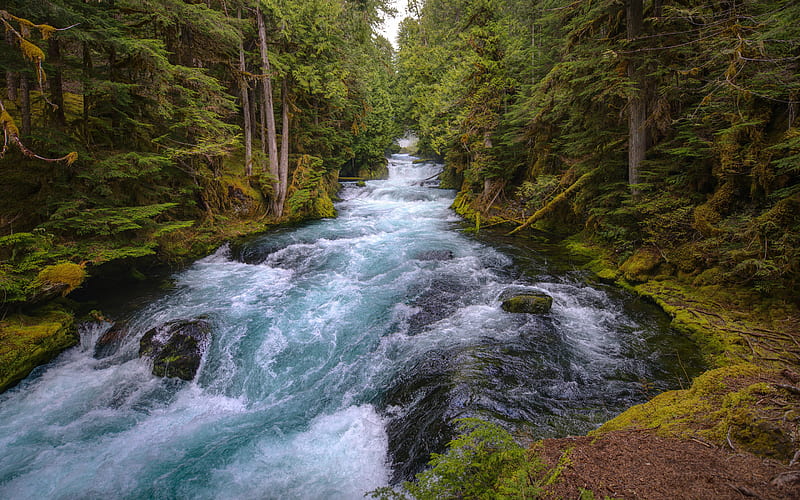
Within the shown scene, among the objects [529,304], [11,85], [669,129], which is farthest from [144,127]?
[669,129]

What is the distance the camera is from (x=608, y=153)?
9375 mm

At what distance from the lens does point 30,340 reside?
5.69 meters

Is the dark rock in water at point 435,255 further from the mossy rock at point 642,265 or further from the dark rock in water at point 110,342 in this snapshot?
the dark rock in water at point 110,342

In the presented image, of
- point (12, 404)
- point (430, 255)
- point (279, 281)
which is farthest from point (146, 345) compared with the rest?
point (430, 255)

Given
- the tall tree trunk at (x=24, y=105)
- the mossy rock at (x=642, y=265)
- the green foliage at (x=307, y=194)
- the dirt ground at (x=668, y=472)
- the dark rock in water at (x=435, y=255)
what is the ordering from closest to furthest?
the dirt ground at (x=668, y=472)
the tall tree trunk at (x=24, y=105)
the mossy rock at (x=642, y=265)
the dark rock in water at (x=435, y=255)
the green foliage at (x=307, y=194)

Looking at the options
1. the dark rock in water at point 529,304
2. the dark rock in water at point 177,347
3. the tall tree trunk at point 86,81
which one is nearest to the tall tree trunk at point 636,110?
the dark rock in water at point 529,304

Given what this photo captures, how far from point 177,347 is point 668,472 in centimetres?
705

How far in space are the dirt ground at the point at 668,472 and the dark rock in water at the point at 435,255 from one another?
7893 millimetres

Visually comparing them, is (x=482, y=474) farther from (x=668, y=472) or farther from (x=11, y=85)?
(x=11, y=85)

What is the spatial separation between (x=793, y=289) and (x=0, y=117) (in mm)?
10554

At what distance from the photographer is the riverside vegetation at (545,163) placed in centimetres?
359

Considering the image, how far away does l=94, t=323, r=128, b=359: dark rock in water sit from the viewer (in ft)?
20.7

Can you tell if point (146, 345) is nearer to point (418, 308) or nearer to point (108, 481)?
point (108, 481)

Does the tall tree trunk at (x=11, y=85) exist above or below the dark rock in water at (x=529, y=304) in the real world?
above
